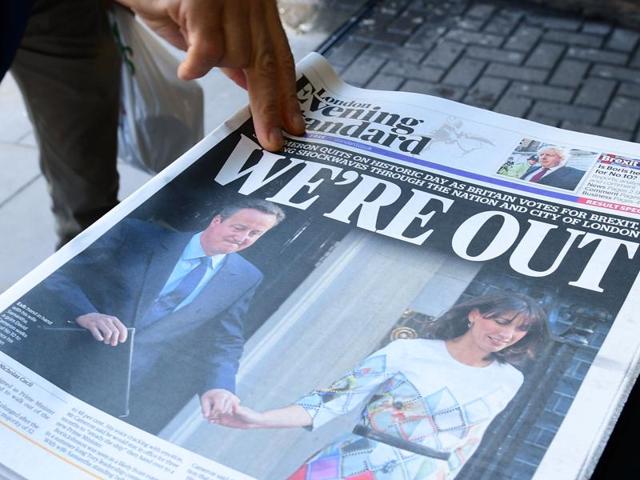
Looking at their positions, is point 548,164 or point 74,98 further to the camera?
point 74,98

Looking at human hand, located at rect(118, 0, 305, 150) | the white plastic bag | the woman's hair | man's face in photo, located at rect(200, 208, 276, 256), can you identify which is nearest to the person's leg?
the white plastic bag

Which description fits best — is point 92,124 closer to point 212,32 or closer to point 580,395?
point 212,32

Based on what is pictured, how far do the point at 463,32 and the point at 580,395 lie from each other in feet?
7.25

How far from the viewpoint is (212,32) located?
0.88 metres

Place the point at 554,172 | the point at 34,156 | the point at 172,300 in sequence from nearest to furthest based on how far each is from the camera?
1. the point at 172,300
2. the point at 554,172
3. the point at 34,156

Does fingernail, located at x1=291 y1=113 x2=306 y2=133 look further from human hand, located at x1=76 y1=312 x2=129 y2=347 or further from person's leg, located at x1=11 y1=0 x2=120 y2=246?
person's leg, located at x1=11 y1=0 x2=120 y2=246

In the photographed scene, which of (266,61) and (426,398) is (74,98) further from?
(426,398)

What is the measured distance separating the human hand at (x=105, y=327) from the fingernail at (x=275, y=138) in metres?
0.27

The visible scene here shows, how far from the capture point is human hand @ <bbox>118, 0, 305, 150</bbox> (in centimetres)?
88

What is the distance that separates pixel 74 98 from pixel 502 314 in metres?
1.05

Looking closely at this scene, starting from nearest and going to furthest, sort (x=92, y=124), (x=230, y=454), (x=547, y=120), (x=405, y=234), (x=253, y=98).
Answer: (x=230, y=454) < (x=405, y=234) < (x=253, y=98) < (x=92, y=124) < (x=547, y=120)

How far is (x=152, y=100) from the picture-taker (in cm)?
169

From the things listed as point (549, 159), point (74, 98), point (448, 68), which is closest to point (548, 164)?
point (549, 159)

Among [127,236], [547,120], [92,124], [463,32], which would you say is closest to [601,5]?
[463,32]
